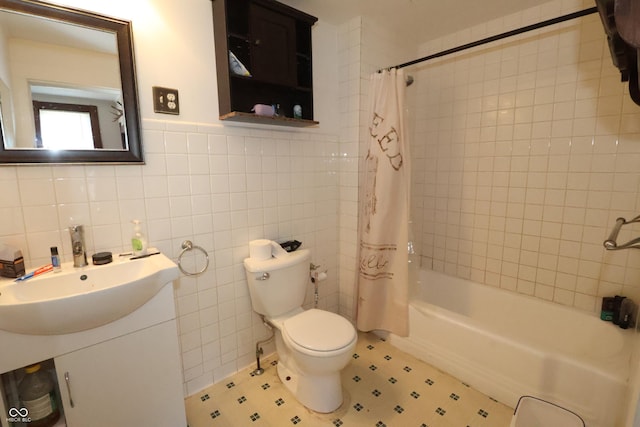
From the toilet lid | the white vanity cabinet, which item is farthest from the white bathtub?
the white vanity cabinet

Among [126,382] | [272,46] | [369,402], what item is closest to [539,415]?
[369,402]

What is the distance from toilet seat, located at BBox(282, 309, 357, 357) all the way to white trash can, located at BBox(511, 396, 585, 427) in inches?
31.2

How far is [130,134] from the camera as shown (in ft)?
4.42

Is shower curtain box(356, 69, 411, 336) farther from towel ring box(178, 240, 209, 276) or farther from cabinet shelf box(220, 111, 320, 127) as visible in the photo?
towel ring box(178, 240, 209, 276)

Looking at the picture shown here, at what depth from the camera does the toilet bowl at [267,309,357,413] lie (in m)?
1.44

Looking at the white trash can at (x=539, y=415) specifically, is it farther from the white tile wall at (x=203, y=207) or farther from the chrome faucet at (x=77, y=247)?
the chrome faucet at (x=77, y=247)

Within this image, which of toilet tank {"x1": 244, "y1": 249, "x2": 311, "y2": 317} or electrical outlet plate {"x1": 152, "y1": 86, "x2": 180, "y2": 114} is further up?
electrical outlet plate {"x1": 152, "y1": 86, "x2": 180, "y2": 114}

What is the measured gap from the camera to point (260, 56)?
5.24 feet

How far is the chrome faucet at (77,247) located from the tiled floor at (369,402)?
98 cm

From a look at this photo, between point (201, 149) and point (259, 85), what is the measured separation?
21.3 inches

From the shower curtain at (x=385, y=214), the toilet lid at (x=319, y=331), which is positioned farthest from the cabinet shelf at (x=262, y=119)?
the toilet lid at (x=319, y=331)

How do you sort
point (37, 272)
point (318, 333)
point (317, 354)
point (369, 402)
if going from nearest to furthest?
point (37, 272) → point (317, 354) → point (318, 333) → point (369, 402)

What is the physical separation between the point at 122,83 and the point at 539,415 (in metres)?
2.42

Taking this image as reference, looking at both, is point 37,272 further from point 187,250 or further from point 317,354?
point 317,354
